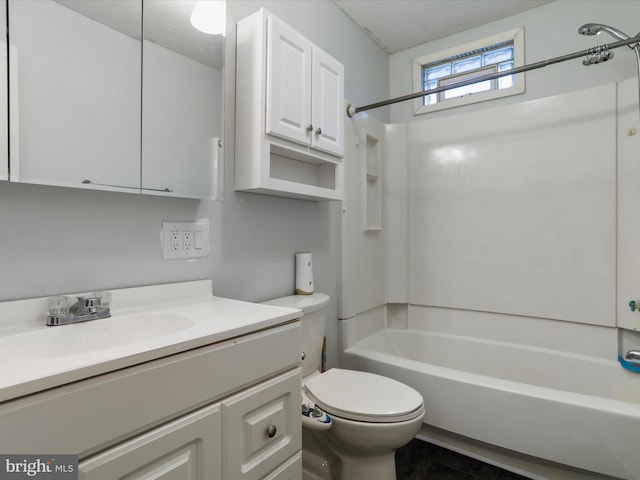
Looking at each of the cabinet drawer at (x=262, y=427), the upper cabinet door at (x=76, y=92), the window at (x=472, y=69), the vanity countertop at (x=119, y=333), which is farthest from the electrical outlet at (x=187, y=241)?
the window at (x=472, y=69)

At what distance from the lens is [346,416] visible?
1302 millimetres

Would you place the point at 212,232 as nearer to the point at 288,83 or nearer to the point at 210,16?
the point at 288,83

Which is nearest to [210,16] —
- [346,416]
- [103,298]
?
[103,298]

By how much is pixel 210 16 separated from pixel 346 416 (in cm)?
161

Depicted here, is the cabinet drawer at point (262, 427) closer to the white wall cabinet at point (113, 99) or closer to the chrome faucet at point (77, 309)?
the chrome faucet at point (77, 309)

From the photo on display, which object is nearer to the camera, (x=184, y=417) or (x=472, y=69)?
(x=184, y=417)

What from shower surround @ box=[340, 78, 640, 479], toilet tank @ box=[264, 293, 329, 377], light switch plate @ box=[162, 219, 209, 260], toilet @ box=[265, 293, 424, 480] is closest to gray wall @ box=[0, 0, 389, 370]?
light switch plate @ box=[162, 219, 209, 260]

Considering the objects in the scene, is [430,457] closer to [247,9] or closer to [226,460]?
[226,460]

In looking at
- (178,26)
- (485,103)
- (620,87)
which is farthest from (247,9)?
(620,87)

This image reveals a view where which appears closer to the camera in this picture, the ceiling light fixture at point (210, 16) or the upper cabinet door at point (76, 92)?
the upper cabinet door at point (76, 92)

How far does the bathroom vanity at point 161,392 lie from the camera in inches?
22.4

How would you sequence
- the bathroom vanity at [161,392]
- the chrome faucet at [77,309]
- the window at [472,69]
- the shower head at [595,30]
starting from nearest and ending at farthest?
the bathroom vanity at [161,392] < the chrome faucet at [77,309] < the shower head at [595,30] < the window at [472,69]

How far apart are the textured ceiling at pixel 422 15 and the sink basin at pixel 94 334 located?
6.77 feet

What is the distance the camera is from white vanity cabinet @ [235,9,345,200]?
136 centimetres
